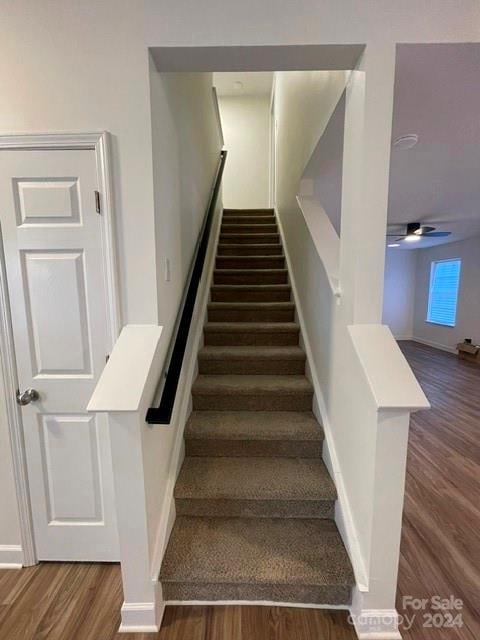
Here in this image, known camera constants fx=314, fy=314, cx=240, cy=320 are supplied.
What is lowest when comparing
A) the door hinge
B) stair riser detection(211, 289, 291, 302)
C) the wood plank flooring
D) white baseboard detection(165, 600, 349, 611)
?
the wood plank flooring

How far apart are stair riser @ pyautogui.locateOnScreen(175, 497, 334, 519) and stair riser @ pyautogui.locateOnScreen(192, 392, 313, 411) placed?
0.62 meters

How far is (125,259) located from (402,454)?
1.39 meters

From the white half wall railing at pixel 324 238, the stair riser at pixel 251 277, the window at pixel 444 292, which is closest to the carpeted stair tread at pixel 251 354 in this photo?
the white half wall railing at pixel 324 238

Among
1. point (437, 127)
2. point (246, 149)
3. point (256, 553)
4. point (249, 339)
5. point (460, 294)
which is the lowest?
point (256, 553)

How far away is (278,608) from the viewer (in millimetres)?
1359

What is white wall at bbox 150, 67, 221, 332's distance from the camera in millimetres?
1447

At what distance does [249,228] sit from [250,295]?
1.49 meters

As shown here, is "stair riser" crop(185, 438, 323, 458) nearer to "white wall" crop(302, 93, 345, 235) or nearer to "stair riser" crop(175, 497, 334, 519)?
"stair riser" crop(175, 497, 334, 519)

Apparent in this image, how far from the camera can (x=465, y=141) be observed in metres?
2.13

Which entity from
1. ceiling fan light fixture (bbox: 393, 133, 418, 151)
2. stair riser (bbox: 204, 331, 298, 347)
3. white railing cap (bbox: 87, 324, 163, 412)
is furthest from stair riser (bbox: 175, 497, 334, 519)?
ceiling fan light fixture (bbox: 393, 133, 418, 151)

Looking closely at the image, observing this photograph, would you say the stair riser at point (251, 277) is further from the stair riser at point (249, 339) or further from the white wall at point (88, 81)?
the white wall at point (88, 81)

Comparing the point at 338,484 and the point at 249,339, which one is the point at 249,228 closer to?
the point at 249,339

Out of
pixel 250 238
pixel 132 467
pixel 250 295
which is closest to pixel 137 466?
pixel 132 467

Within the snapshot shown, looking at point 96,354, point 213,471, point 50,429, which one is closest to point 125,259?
point 96,354
